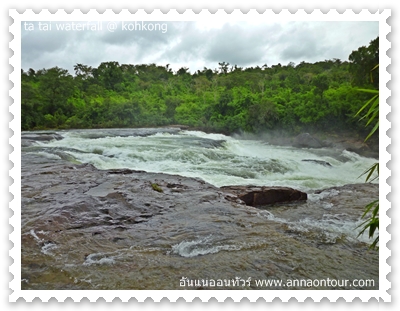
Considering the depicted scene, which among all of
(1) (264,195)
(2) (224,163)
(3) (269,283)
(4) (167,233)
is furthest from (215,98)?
(3) (269,283)

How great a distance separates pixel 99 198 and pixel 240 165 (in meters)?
4.25

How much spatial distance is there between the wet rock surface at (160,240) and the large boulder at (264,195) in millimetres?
410

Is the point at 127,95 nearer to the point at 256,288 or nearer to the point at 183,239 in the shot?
the point at 183,239

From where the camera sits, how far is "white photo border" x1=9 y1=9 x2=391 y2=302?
8.14 feet

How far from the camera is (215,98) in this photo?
1245cm

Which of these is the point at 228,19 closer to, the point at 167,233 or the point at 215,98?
the point at 167,233

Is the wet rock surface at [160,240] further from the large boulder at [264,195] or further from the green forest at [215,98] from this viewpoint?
the green forest at [215,98]

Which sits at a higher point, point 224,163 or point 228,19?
point 228,19

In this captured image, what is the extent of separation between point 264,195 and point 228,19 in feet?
8.88

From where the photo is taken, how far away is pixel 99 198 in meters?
3.76

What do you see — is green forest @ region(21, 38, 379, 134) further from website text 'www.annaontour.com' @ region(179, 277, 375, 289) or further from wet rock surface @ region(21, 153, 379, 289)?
website text 'www.annaontour.com' @ region(179, 277, 375, 289)

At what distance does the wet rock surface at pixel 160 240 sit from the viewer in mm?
2537

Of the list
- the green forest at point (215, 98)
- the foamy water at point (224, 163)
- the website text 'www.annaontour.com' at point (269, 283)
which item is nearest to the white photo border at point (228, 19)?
the website text 'www.annaontour.com' at point (269, 283)
